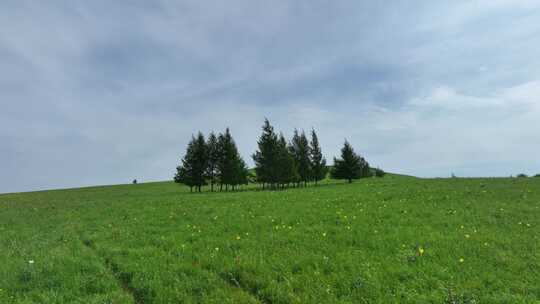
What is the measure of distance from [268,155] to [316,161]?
11.5 meters

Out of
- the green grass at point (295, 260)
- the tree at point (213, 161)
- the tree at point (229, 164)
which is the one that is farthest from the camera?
the tree at point (213, 161)

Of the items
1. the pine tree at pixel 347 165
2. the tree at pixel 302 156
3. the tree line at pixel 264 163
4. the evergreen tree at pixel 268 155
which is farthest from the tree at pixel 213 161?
the pine tree at pixel 347 165

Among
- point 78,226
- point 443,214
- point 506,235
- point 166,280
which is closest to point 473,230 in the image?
point 506,235

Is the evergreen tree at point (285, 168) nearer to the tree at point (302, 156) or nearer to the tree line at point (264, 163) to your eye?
the tree line at point (264, 163)

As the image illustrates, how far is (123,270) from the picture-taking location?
7.12m

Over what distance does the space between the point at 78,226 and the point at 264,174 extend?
35.3 metres

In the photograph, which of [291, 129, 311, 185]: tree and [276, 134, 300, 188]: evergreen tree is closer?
[276, 134, 300, 188]: evergreen tree

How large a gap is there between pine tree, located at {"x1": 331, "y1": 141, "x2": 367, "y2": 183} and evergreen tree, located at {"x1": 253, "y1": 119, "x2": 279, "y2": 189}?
45.1ft

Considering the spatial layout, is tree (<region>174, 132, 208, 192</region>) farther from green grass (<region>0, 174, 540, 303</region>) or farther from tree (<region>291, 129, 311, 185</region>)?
green grass (<region>0, 174, 540, 303</region>)

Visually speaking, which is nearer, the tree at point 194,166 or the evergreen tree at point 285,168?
the evergreen tree at point 285,168

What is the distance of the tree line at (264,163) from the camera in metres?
47.5

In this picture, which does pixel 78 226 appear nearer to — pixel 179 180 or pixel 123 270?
pixel 123 270

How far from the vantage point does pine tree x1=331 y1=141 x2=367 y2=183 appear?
53.0 meters

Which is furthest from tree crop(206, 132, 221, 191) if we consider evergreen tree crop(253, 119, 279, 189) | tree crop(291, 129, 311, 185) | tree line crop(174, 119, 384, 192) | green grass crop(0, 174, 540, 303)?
green grass crop(0, 174, 540, 303)
